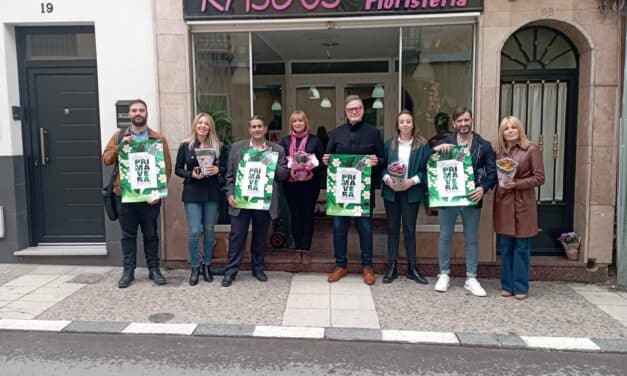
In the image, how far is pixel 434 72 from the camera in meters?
6.85

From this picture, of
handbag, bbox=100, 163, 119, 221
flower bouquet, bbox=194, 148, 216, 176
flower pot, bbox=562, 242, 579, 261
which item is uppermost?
flower bouquet, bbox=194, 148, 216, 176

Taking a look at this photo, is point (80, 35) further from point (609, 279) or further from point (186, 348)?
point (609, 279)

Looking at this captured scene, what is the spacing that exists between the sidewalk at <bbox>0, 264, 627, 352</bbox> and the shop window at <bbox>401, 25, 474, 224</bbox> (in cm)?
143

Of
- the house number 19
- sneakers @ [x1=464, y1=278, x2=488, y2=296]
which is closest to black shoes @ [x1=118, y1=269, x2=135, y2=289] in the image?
the house number 19

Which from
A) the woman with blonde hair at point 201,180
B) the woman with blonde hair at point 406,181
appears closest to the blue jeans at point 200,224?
the woman with blonde hair at point 201,180

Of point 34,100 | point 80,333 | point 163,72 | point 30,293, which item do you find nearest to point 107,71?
point 163,72

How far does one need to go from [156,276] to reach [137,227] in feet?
1.97

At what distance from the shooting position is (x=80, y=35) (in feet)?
21.7

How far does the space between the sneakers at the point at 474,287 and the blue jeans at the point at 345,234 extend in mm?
1100

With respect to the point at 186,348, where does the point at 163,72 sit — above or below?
above

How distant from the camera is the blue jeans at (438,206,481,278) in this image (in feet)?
18.2

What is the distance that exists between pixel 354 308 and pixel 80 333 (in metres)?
2.55

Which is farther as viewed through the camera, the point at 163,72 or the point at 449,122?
the point at 449,122

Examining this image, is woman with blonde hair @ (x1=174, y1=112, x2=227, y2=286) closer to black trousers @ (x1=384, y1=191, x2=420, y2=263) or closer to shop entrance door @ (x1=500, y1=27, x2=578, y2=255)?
black trousers @ (x1=384, y1=191, x2=420, y2=263)
